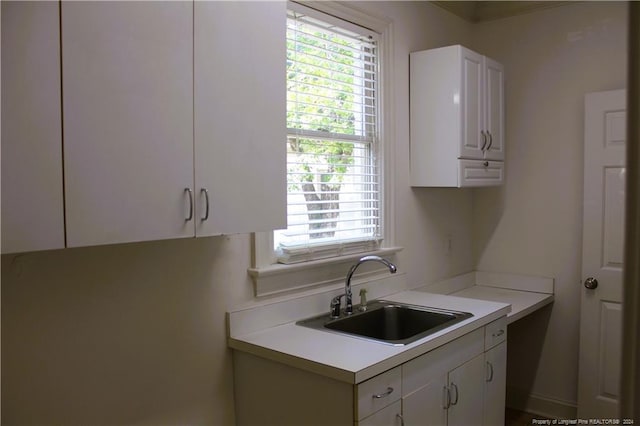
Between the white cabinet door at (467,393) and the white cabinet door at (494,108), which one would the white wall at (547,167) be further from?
the white cabinet door at (467,393)

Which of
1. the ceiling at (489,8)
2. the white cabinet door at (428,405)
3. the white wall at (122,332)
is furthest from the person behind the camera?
the ceiling at (489,8)

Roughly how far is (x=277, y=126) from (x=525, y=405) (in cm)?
289

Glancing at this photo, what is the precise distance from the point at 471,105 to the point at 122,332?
226cm

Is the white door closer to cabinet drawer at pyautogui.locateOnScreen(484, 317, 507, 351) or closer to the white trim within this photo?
cabinet drawer at pyautogui.locateOnScreen(484, 317, 507, 351)

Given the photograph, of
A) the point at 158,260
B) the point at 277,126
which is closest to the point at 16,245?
the point at 158,260

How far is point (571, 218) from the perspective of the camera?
3469 millimetres

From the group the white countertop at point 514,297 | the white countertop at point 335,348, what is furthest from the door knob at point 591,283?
the white countertop at point 335,348

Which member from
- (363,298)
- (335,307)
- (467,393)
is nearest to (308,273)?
(335,307)

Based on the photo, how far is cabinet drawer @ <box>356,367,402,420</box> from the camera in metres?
1.79

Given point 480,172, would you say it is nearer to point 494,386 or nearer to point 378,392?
point 494,386

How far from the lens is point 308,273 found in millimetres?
2514

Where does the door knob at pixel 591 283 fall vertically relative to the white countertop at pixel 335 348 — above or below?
above

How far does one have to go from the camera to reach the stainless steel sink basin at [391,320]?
2512 millimetres

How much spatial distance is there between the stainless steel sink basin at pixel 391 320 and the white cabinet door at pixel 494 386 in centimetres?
29
